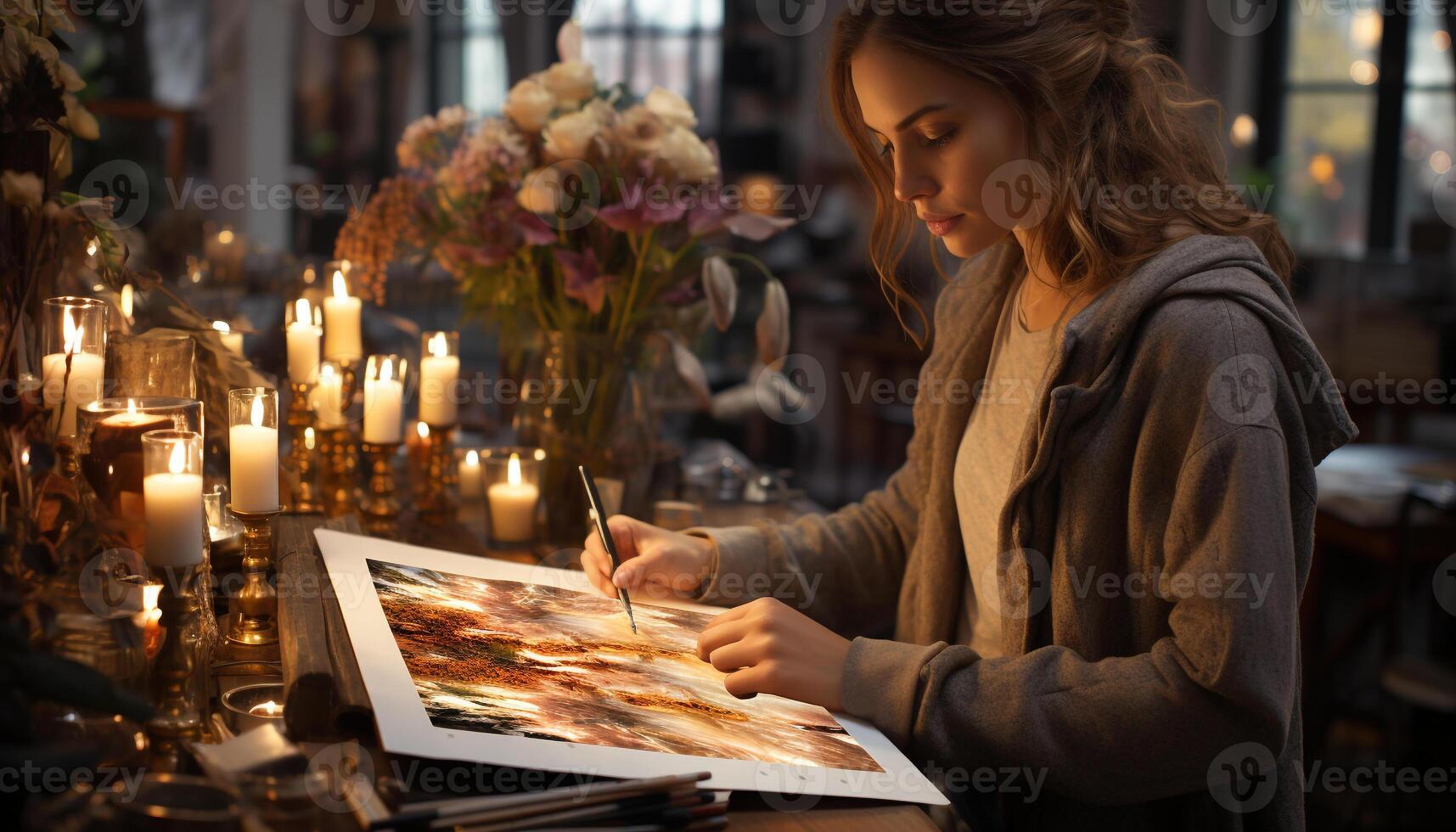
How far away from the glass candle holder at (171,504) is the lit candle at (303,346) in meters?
0.62

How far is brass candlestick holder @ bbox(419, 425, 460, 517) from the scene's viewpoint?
4.96 feet

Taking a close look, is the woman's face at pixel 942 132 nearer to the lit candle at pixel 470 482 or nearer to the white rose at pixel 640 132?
the white rose at pixel 640 132

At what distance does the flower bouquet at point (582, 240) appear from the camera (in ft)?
4.86

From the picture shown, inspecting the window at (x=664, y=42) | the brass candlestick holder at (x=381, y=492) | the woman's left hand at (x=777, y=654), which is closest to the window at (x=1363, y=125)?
the window at (x=664, y=42)

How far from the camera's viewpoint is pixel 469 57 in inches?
306

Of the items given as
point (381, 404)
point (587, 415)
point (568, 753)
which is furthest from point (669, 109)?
point (568, 753)

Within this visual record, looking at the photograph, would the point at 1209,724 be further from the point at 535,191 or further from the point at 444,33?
the point at 444,33

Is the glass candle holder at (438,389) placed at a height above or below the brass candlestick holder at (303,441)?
above

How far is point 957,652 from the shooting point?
3.18 feet

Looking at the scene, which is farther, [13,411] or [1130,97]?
[1130,97]

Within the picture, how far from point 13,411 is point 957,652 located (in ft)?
2.52

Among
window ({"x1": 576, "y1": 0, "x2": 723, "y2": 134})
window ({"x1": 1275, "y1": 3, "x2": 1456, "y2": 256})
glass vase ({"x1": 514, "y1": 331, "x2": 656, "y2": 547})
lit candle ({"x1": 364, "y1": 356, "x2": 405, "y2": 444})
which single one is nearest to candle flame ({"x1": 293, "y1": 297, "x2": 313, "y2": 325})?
lit candle ({"x1": 364, "y1": 356, "x2": 405, "y2": 444})

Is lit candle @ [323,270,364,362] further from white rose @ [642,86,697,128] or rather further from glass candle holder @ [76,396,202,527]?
glass candle holder @ [76,396,202,527]

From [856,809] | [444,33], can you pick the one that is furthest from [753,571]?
[444,33]
